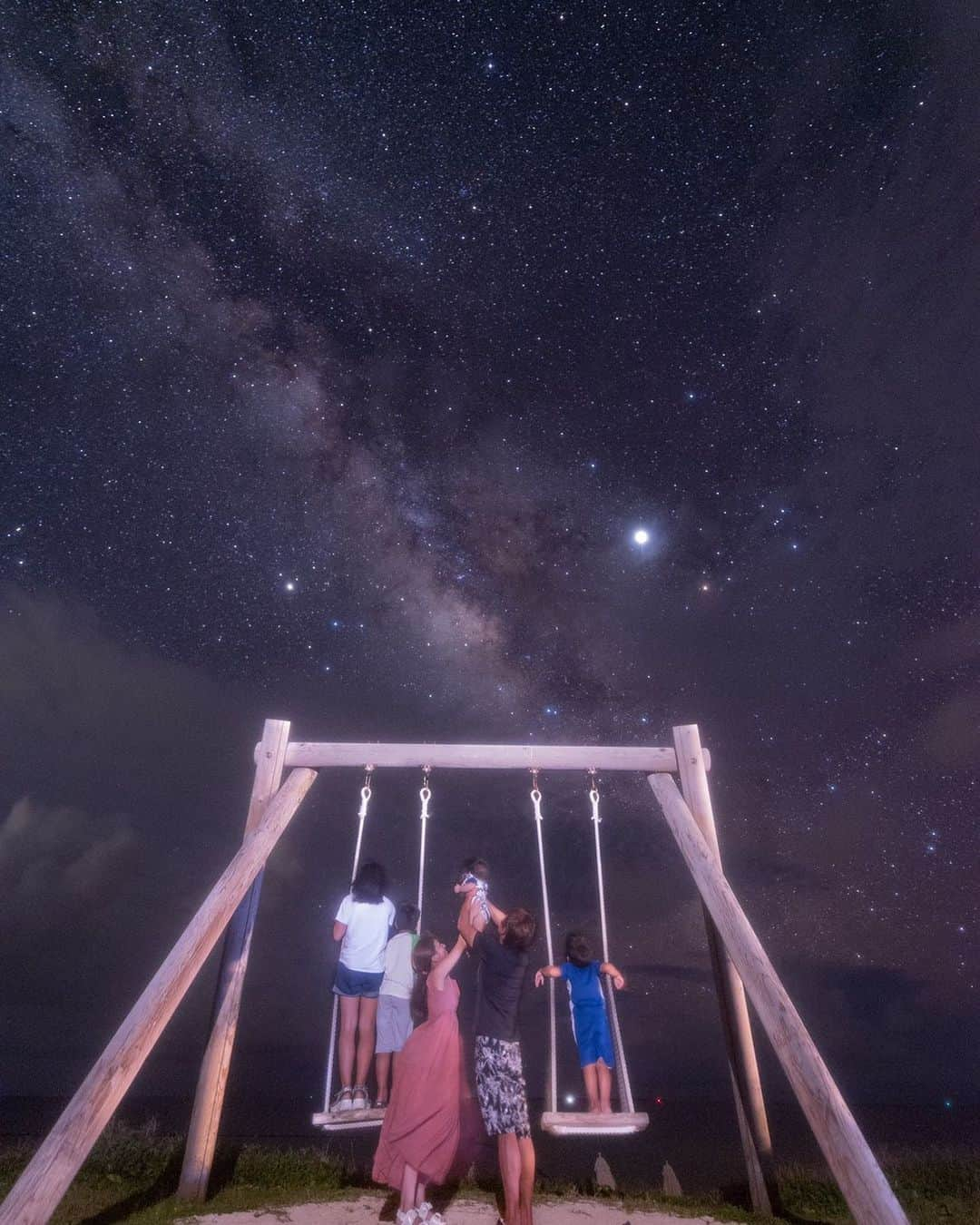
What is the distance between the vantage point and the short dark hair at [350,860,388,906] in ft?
25.7

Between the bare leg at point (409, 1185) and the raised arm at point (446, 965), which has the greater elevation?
the raised arm at point (446, 965)

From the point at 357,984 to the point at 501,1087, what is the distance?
2.26m

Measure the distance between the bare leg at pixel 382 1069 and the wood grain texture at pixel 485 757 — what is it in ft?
9.93

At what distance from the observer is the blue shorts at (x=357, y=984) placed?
24.8ft

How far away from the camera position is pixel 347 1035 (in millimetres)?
7434

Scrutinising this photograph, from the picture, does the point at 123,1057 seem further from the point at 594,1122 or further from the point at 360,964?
the point at 594,1122

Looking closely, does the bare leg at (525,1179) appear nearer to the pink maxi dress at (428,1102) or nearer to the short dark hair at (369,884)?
the pink maxi dress at (428,1102)

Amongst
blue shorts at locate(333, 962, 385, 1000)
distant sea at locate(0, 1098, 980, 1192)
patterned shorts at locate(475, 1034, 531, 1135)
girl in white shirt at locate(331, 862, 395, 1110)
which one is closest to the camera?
patterned shorts at locate(475, 1034, 531, 1135)

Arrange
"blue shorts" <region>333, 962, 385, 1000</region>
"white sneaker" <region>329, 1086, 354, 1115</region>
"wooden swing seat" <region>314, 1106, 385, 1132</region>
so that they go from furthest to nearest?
1. "blue shorts" <region>333, 962, 385, 1000</region>
2. "white sneaker" <region>329, 1086, 354, 1115</region>
3. "wooden swing seat" <region>314, 1106, 385, 1132</region>

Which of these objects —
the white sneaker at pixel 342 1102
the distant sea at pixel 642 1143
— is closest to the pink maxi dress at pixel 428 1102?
the white sneaker at pixel 342 1102

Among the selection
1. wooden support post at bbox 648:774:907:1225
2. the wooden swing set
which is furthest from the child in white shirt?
wooden support post at bbox 648:774:907:1225

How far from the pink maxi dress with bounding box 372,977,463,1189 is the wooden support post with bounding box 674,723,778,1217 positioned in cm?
292

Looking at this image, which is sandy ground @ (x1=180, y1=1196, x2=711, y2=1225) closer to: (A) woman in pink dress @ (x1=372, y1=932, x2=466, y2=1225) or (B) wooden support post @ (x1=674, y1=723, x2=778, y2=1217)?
(B) wooden support post @ (x1=674, y1=723, x2=778, y2=1217)

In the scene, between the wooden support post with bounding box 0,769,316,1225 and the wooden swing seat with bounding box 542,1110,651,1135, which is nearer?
the wooden support post with bounding box 0,769,316,1225
